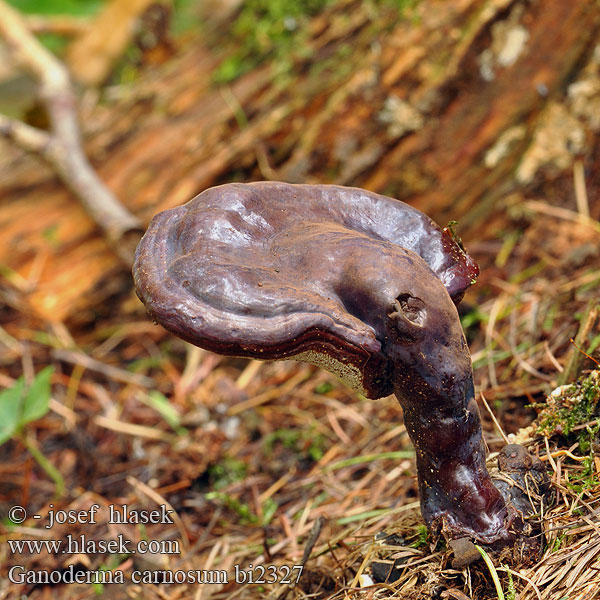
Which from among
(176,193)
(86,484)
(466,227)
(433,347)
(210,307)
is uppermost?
(210,307)

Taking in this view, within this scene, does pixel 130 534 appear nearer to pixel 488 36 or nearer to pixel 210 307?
pixel 210 307

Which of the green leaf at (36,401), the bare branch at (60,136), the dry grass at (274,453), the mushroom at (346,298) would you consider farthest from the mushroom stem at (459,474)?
the bare branch at (60,136)

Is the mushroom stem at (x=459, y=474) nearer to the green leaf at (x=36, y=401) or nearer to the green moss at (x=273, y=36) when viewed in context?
the green leaf at (x=36, y=401)

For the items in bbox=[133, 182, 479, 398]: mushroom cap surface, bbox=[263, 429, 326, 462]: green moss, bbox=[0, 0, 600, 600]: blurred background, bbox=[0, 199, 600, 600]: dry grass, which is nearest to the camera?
bbox=[133, 182, 479, 398]: mushroom cap surface

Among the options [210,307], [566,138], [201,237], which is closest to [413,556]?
[210,307]

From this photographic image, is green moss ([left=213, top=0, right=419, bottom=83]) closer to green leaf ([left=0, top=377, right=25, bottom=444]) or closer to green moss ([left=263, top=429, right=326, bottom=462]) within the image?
green moss ([left=263, top=429, right=326, bottom=462])

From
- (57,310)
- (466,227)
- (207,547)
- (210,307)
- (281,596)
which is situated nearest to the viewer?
(210,307)

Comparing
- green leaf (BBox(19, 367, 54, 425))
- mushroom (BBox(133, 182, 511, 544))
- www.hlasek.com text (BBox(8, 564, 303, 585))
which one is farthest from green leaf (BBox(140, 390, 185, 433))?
mushroom (BBox(133, 182, 511, 544))

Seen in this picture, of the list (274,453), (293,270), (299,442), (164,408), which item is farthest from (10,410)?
(293,270)
